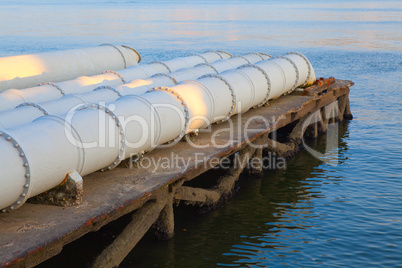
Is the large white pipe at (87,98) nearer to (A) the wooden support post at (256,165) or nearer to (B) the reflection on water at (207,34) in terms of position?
(A) the wooden support post at (256,165)

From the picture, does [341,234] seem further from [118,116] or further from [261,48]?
[261,48]

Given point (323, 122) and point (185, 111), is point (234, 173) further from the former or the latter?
point (323, 122)

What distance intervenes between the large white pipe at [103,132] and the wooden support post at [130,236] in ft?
4.25

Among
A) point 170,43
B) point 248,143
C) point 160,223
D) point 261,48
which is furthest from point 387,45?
point 160,223

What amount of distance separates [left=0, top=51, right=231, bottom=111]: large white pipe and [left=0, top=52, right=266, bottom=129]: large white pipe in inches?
45.8

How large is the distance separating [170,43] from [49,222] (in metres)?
47.2

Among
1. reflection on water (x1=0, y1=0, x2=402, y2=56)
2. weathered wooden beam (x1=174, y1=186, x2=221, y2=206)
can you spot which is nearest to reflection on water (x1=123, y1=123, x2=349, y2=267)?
weathered wooden beam (x1=174, y1=186, x2=221, y2=206)

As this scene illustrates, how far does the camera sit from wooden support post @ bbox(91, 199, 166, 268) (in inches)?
419

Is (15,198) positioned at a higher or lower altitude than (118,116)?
lower

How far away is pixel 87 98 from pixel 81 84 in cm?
254

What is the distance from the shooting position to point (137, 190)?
11.2 metres

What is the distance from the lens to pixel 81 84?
16.8m

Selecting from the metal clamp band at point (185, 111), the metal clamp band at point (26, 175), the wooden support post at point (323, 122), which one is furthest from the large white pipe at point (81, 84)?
the wooden support post at point (323, 122)

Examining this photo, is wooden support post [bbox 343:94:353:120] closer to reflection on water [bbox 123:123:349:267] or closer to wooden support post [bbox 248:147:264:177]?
reflection on water [bbox 123:123:349:267]
